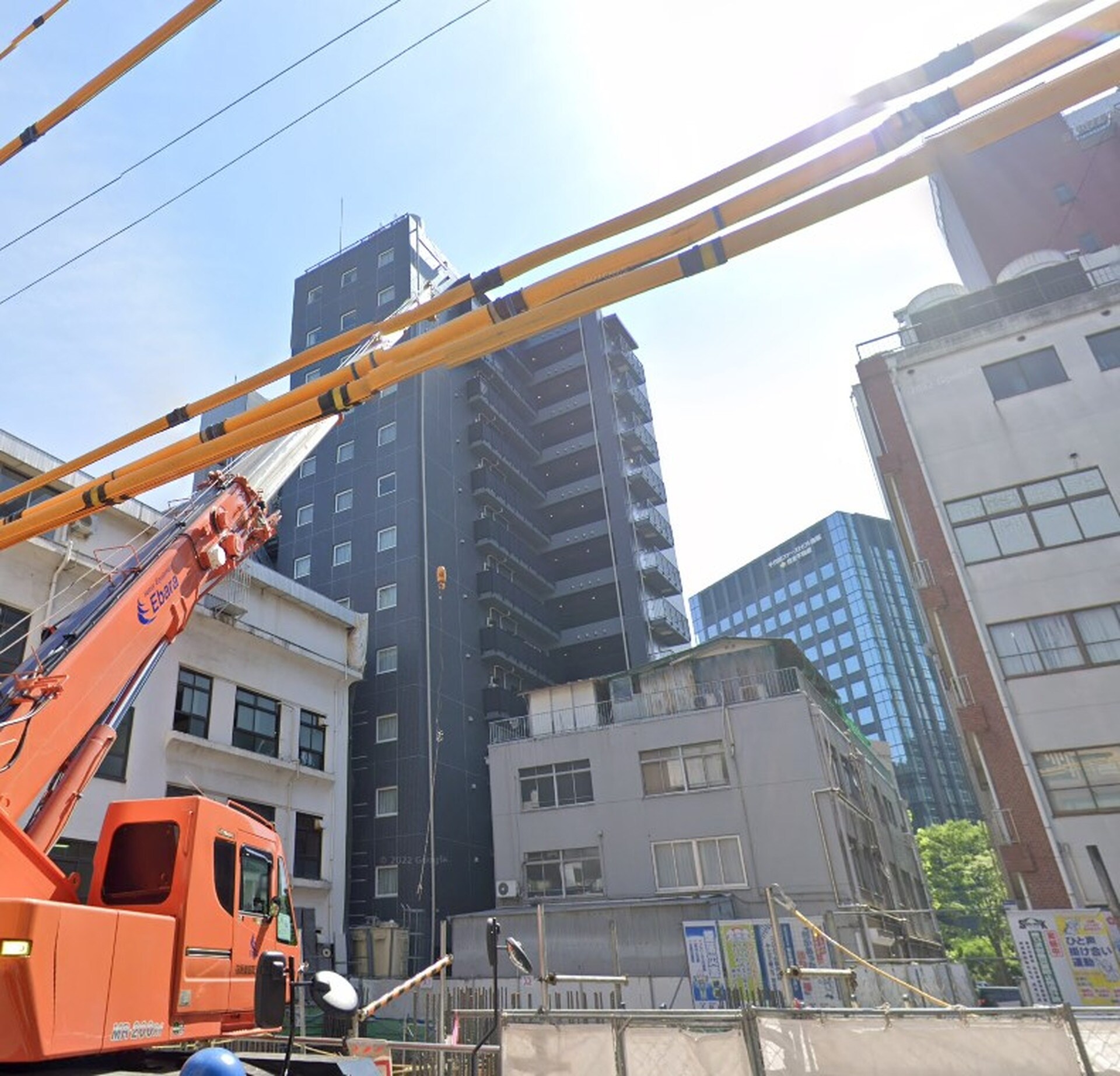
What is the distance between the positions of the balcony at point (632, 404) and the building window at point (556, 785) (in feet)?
107

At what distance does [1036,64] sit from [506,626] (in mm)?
43841

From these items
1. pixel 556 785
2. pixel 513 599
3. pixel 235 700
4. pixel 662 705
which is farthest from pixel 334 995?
pixel 513 599

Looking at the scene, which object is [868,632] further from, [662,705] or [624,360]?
[662,705]

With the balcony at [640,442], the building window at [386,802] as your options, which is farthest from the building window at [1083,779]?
the balcony at [640,442]

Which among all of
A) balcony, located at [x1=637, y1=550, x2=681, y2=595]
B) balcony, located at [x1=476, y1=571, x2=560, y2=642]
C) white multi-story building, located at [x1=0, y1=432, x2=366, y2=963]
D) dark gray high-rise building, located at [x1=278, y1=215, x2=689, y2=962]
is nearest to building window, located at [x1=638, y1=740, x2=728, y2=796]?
dark gray high-rise building, located at [x1=278, y1=215, x2=689, y2=962]

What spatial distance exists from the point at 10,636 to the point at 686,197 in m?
23.5

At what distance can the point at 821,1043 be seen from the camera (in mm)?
7891

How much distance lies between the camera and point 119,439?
8867mm

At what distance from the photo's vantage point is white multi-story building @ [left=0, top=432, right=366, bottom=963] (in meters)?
22.2

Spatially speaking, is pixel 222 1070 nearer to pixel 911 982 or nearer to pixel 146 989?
pixel 146 989

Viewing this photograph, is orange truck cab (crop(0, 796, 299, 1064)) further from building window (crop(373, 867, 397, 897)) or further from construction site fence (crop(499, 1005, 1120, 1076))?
building window (crop(373, 867, 397, 897))

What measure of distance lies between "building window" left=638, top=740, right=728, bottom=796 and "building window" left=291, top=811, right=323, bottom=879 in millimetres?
13213

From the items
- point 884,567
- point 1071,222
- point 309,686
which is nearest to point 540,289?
point 309,686

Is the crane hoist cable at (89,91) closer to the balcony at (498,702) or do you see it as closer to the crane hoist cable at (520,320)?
the crane hoist cable at (520,320)
